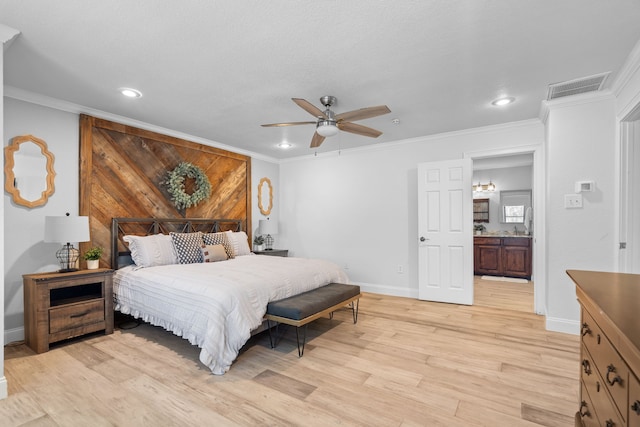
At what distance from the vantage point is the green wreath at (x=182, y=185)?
4.56 meters

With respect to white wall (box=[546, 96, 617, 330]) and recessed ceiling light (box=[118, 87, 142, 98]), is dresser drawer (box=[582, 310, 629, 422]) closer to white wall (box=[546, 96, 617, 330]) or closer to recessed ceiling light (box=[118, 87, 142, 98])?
white wall (box=[546, 96, 617, 330])

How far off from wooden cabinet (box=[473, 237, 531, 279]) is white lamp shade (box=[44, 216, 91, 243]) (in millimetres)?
7109

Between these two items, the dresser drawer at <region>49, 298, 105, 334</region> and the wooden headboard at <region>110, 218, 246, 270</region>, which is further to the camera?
the wooden headboard at <region>110, 218, 246, 270</region>

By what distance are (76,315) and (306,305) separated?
7.62 feet

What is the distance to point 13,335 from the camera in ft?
10.3

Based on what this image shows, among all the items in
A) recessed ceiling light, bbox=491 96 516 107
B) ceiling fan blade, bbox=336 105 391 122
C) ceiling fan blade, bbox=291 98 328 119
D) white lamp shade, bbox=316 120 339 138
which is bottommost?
white lamp shade, bbox=316 120 339 138

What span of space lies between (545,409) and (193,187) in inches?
188

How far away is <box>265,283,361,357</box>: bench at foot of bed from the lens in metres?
2.84

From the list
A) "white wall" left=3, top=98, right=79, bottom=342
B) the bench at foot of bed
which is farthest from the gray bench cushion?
"white wall" left=3, top=98, right=79, bottom=342

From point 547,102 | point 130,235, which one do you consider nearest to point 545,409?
point 547,102

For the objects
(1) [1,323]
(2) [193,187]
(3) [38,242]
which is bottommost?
(1) [1,323]

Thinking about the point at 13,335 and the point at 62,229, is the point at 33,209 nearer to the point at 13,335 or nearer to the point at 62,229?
the point at 62,229

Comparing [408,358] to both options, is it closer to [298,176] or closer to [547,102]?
[547,102]

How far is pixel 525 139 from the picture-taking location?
4191 mm
